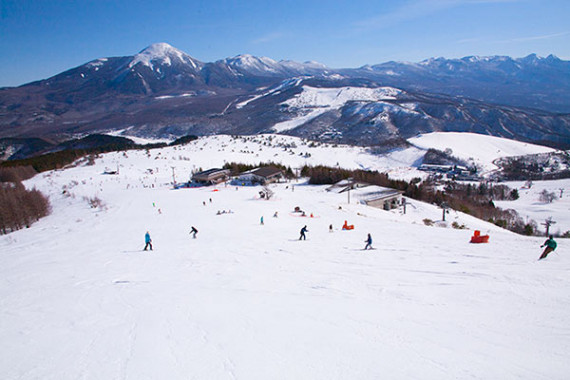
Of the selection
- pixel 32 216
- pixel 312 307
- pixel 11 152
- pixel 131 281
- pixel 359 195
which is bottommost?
pixel 359 195

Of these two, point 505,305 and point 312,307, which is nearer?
point 505,305

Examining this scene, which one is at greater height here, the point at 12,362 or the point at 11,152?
the point at 11,152

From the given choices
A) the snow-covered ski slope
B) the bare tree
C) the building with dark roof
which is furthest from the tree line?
the snow-covered ski slope

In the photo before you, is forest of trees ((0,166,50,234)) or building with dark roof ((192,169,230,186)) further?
building with dark roof ((192,169,230,186))

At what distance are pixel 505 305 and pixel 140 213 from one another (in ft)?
101

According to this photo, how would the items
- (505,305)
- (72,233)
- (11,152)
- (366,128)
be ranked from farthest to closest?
(366,128) < (11,152) < (72,233) < (505,305)

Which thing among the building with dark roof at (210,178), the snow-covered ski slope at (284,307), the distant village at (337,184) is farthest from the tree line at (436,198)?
the snow-covered ski slope at (284,307)

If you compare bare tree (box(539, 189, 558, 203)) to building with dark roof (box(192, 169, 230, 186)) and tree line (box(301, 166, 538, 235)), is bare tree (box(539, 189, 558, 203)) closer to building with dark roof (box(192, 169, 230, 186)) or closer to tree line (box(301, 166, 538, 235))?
tree line (box(301, 166, 538, 235))

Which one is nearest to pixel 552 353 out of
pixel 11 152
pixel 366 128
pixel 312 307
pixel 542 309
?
pixel 542 309

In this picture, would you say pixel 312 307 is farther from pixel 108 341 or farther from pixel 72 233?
pixel 72 233

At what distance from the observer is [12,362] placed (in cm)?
761

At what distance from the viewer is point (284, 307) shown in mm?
9570

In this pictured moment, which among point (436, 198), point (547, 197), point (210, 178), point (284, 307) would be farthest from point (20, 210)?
point (547, 197)

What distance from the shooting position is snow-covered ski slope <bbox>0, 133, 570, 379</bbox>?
6754 mm
